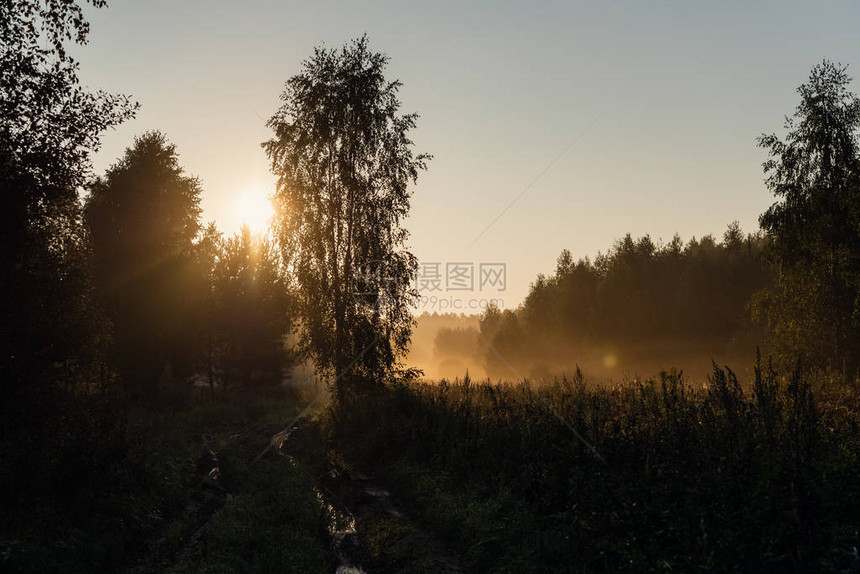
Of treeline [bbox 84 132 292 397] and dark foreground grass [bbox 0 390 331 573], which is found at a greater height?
treeline [bbox 84 132 292 397]

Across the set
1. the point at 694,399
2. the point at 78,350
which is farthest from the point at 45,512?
the point at 694,399

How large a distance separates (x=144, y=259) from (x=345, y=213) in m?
10.9

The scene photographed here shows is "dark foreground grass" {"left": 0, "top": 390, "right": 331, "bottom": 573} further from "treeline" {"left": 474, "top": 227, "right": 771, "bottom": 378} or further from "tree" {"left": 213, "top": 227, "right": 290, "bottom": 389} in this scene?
"treeline" {"left": 474, "top": 227, "right": 771, "bottom": 378}

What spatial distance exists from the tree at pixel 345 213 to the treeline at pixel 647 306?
4405 centimetres

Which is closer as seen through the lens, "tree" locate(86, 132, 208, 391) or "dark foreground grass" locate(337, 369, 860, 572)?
"dark foreground grass" locate(337, 369, 860, 572)

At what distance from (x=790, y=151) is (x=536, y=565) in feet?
89.5

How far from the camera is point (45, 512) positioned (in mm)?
8414

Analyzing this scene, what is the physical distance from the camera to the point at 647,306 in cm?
6519

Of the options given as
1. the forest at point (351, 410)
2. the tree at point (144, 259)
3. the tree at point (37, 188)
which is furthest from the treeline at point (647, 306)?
the tree at point (37, 188)

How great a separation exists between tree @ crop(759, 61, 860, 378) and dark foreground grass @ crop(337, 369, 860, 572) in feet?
47.5

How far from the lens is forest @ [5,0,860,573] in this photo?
7074 mm

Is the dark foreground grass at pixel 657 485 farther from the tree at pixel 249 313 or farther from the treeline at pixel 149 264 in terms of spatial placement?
the tree at pixel 249 313

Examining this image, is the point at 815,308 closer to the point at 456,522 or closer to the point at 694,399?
the point at 694,399

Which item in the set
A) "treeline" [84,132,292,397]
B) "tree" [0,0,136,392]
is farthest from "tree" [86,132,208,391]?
"tree" [0,0,136,392]
